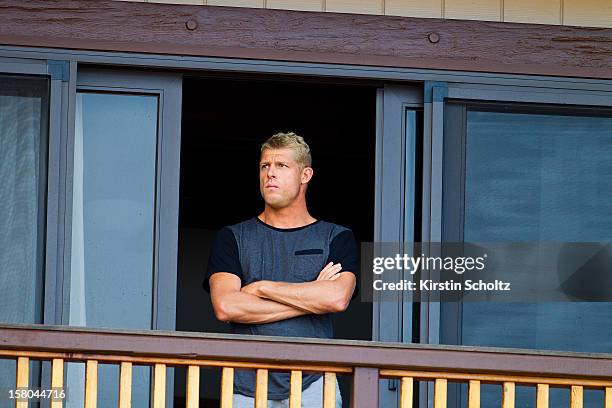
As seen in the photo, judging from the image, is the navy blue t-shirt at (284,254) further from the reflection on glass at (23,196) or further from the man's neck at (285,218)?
the reflection on glass at (23,196)

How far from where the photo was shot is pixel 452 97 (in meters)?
5.62

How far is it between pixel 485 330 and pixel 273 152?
1069mm

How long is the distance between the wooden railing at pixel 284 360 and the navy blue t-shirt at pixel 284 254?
62cm

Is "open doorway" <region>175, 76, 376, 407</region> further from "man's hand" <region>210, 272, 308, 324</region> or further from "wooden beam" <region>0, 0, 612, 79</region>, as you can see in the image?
"man's hand" <region>210, 272, 308, 324</region>

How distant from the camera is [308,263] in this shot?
17.4 ft

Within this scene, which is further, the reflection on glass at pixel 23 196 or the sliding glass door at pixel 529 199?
the sliding glass door at pixel 529 199

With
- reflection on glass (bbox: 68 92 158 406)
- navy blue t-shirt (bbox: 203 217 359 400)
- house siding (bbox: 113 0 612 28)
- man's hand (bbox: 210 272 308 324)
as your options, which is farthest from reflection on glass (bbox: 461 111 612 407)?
reflection on glass (bbox: 68 92 158 406)

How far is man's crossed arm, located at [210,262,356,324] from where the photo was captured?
5082 millimetres

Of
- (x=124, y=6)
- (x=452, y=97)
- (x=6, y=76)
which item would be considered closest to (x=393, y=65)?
(x=452, y=97)

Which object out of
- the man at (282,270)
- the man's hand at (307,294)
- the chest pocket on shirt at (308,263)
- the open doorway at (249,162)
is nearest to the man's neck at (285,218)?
Answer: the man at (282,270)

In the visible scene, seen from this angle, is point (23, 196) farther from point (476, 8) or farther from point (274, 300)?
point (476, 8)

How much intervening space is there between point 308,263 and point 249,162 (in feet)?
12.6

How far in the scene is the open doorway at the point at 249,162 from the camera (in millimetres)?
7582

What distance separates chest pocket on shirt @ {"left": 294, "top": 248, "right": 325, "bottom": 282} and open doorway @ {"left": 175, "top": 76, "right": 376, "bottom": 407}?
1717 millimetres
